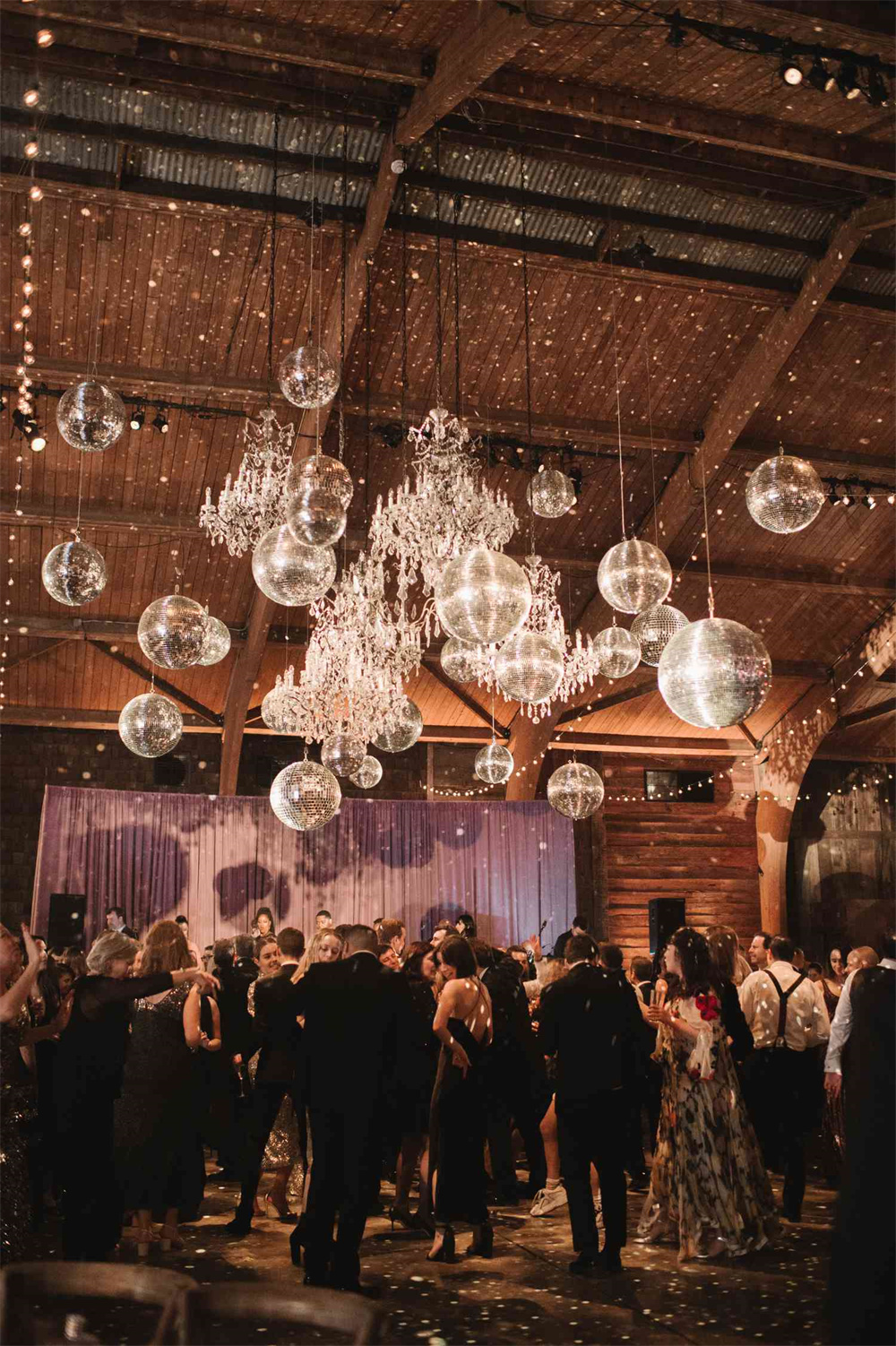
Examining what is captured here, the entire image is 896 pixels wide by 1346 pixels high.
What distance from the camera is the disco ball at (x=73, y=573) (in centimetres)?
669

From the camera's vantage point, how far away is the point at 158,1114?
493 centimetres

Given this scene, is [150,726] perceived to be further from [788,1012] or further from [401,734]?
[788,1012]

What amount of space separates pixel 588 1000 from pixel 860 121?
6760mm

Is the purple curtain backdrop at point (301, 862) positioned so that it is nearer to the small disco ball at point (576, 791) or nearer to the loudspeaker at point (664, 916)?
the loudspeaker at point (664, 916)

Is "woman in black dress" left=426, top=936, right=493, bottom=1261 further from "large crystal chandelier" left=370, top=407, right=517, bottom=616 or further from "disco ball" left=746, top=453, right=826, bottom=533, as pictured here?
"large crystal chandelier" left=370, top=407, right=517, bottom=616

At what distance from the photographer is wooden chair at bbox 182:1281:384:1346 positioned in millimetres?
1974

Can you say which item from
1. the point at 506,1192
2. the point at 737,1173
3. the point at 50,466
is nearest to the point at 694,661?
the point at 737,1173

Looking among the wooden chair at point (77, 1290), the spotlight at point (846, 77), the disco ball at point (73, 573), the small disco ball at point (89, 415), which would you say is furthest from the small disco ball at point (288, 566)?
the wooden chair at point (77, 1290)

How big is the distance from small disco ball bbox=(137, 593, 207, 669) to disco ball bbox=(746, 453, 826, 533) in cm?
322

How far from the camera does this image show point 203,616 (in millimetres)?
7004

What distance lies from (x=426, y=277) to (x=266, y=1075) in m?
7.24

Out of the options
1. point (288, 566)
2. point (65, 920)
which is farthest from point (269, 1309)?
point (65, 920)

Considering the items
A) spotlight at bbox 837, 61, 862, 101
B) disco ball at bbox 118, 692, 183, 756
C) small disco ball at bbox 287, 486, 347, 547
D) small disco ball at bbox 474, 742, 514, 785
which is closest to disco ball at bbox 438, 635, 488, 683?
disco ball at bbox 118, 692, 183, 756

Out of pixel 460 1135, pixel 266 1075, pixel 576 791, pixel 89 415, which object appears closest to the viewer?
pixel 460 1135
